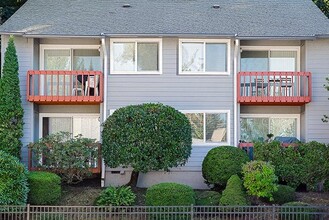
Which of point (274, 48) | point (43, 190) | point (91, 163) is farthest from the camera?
point (274, 48)

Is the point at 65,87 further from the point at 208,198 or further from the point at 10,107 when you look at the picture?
the point at 208,198

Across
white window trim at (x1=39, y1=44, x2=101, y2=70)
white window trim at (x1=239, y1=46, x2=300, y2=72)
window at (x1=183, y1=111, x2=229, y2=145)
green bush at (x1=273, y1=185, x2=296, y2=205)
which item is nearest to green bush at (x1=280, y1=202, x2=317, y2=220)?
green bush at (x1=273, y1=185, x2=296, y2=205)

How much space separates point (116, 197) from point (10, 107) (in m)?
5.27

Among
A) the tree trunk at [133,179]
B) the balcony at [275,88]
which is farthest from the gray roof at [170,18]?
the tree trunk at [133,179]

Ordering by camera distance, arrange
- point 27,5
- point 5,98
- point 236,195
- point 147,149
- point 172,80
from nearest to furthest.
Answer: point 236,195, point 147,149, point 5,98, point 172,80, point 27,5

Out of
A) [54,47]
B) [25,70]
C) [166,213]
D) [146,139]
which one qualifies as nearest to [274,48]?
[146,139]

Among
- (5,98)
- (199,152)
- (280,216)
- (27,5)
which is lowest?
(280,216)

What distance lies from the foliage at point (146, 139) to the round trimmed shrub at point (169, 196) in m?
1.87

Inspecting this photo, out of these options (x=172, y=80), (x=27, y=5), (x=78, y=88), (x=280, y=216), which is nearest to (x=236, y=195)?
(x=280, y=216)

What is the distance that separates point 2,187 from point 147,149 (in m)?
4.80

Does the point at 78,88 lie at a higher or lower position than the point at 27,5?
lower

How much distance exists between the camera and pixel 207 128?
22.0 meters

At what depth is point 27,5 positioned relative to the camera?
24719mm

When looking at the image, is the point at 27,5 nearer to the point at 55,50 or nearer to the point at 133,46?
the point at 55,50
